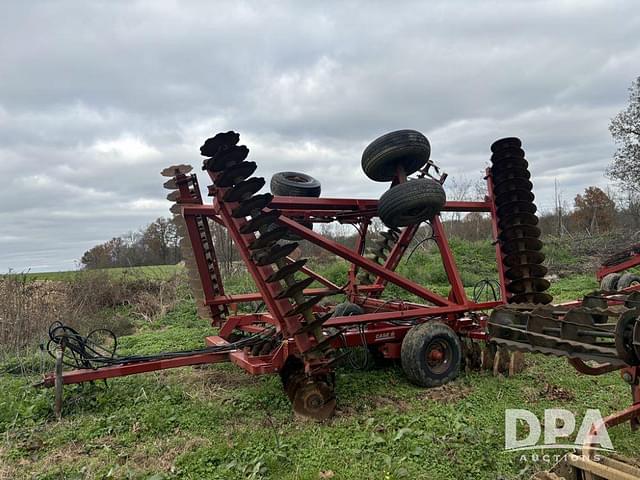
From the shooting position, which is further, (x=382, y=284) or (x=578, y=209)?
(x=578, y=209)

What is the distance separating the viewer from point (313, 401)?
13.7ft

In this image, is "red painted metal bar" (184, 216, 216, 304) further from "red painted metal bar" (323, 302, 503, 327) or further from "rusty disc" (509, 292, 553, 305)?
"rusty disc" (509, 292, 553, 305)

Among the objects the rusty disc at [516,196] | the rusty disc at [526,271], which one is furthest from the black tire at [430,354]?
the rusty disc at [516,196]

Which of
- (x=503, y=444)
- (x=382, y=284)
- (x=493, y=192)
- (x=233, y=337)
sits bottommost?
(x=503, y=444)

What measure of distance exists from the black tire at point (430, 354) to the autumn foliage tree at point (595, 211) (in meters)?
23.6

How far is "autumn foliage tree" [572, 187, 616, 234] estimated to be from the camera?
29.4 m

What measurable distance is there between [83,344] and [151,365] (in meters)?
0.75

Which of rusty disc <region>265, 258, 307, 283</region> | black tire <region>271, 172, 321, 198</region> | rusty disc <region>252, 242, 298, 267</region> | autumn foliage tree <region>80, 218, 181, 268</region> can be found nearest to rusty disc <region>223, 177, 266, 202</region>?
rusty disc <region>252, 242, 298, 267</region>

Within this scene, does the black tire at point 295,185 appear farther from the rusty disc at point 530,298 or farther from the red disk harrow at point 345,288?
the rusty disc at point 530,298

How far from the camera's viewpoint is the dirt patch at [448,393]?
4618mm

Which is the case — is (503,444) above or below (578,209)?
below

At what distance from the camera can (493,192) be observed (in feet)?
20.8

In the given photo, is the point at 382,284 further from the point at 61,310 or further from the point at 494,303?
the point at 61,310

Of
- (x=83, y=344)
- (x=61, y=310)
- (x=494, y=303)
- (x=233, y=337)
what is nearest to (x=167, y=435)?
(x=83, y=344)
